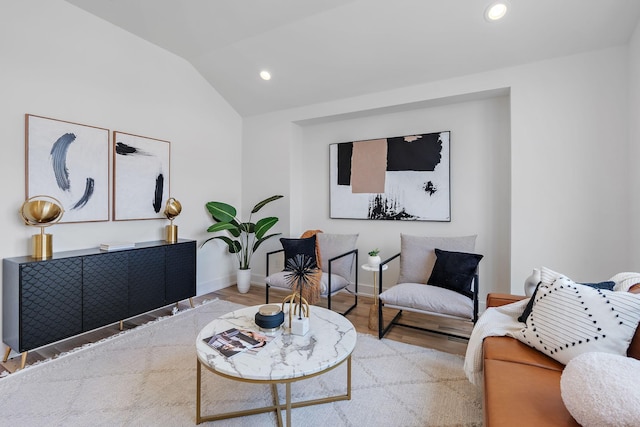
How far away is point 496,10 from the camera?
2309 mm

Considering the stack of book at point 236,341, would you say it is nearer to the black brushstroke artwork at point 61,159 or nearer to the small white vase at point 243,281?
the black brushstroke artwork at point 61,159

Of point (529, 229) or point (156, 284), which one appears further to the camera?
point (156, 284)

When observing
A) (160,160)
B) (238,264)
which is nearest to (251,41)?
(160,160)

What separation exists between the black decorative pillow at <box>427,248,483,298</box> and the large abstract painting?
810mm

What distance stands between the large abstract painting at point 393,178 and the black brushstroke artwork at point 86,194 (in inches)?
104

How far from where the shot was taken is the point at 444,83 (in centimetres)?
303

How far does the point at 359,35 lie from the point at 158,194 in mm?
2765

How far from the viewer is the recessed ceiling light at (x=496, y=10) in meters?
2.27

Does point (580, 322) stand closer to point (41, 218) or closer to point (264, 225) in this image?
point (264, 225)

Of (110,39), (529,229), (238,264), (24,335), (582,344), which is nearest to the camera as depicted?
(582,344)

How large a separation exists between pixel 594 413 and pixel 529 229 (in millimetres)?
2176

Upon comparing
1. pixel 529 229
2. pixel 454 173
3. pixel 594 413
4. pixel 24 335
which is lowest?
pixel 24 335

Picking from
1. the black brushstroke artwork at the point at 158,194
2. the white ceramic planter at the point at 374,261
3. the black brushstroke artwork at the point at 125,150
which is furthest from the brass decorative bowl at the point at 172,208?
the white ceramic planter at the point at 374,261

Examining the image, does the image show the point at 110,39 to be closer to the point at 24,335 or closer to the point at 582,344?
the point at 24,335
